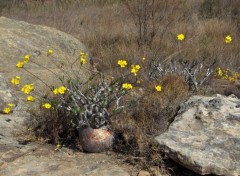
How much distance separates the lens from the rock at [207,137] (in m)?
2.83

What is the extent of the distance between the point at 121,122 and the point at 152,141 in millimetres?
536

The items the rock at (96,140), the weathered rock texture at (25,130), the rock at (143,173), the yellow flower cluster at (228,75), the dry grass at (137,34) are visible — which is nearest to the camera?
the rock at (143,173)

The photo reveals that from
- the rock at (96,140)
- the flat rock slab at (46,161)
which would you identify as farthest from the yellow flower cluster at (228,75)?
the flat rock slab at (46,161)

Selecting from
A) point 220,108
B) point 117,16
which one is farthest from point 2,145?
point 117,16

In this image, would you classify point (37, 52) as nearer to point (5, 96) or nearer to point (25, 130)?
point (5, 96)

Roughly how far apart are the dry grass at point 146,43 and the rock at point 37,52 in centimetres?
47

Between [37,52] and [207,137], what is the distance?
3629 mm

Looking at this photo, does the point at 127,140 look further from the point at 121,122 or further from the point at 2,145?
the point at 2,145

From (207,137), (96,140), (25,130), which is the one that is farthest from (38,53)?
(207,137)

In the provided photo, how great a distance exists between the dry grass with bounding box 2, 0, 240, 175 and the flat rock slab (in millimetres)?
241

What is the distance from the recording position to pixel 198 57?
602cm

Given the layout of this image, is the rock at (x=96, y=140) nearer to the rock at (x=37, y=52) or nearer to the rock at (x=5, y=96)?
the rock at (x=5, y=96)

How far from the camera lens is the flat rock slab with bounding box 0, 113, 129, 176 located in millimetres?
3082

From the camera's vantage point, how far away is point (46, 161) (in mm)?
3277
